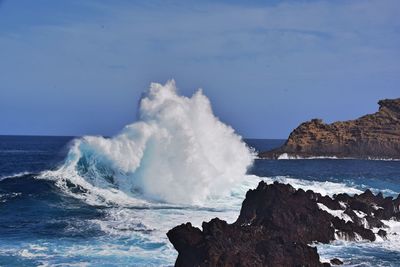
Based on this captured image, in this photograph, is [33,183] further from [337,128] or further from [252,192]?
[337,128]

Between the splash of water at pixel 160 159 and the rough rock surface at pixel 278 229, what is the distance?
26.5ft

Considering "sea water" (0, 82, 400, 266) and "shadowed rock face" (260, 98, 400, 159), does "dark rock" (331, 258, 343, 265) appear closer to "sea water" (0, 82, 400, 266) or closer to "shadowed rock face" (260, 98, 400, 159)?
"sea water" (0, 82, 400, 266)

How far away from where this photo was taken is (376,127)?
97.4 metres

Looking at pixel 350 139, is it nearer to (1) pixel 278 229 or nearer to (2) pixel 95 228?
(1) pixel 278 229

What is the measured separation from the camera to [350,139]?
97438mm

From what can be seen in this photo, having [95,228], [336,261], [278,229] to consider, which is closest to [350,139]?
[278,229]

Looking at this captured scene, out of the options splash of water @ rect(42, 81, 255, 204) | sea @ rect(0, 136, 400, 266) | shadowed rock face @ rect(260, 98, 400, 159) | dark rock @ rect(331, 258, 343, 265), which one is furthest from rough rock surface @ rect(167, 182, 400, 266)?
shadowed rock face @ rect(260, 98, 400, 159)

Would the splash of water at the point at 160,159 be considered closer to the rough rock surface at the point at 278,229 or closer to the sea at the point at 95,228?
the sea at the point at 95,228

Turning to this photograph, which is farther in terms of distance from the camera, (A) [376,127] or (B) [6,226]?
(A) [376,127]

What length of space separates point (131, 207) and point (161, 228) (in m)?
5.65

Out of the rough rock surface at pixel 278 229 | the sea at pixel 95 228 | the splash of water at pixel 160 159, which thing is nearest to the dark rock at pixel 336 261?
the rough rock surface at pixel 278 229

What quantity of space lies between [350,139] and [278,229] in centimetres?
7855

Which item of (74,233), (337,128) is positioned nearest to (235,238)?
(74,233)

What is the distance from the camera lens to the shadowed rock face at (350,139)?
309 ft
